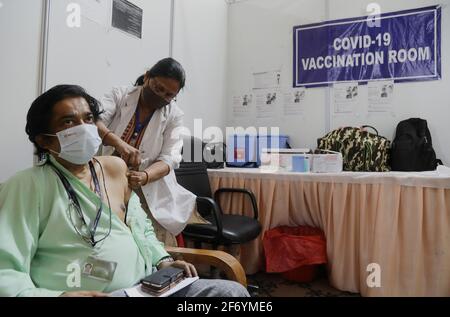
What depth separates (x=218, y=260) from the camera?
43.7 inches

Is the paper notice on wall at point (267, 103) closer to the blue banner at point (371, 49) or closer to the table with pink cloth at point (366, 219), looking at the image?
the blue banner at point (371, 49)

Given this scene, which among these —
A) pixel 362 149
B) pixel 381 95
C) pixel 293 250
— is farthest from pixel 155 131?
pixel 381 95

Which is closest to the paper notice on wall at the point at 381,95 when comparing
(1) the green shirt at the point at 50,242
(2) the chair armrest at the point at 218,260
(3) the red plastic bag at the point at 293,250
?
(3) the red plastic bag at the point at 293,250

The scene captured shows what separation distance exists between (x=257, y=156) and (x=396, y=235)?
1.34 meters

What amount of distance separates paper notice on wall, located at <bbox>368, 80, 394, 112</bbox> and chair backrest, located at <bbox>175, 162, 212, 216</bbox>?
1.67 m

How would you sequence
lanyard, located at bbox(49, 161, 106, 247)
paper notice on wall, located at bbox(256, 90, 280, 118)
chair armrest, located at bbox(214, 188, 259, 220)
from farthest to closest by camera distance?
paper notice on wall, located at bbox(256, 90, 280, 118) → chair armrest, located at bbox(214, 188, 259, 220) → lanyard, located at bbox(49, 161, 106, 247)

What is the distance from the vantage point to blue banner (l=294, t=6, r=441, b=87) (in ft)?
8.17

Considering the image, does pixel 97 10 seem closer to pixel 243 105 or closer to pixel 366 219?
pixel 243 105

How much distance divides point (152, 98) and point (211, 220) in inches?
36.7

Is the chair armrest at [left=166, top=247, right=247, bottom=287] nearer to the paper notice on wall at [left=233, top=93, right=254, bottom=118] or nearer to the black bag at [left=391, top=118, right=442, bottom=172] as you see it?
the black bag at [left=391, top=118, right=442, bottom=172]

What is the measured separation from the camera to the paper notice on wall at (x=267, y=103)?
9.95 ft

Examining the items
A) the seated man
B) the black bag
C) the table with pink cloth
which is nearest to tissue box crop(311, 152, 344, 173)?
the table with pink cloth
